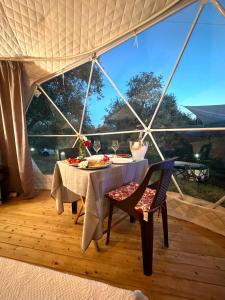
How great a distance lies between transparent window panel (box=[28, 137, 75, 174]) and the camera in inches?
170

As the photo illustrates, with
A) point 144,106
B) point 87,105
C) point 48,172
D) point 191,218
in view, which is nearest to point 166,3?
point 144,106

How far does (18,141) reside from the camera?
3557 mm

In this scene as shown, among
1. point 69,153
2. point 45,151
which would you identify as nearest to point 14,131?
point 45,151

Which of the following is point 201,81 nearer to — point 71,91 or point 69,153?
point 69,153

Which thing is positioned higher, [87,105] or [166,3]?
[166,3]

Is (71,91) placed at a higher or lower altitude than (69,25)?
lower

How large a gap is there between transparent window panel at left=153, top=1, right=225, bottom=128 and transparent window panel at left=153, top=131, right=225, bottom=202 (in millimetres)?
166

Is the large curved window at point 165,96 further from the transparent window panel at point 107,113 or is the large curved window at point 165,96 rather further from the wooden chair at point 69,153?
the wooden chair at point 69,153

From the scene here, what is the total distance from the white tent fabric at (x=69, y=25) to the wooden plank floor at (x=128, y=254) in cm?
251

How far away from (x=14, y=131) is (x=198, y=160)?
3058mm

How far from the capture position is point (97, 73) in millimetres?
3531

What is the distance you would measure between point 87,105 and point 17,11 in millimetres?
1760

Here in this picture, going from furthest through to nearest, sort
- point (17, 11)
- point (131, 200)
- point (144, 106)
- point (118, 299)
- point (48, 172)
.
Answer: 1. point (48, 172)
2. point (144, 106)
3. point (17, 11)
4. point (131, 200)
5. point (118, 299)

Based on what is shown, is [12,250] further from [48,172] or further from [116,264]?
[48,172]
